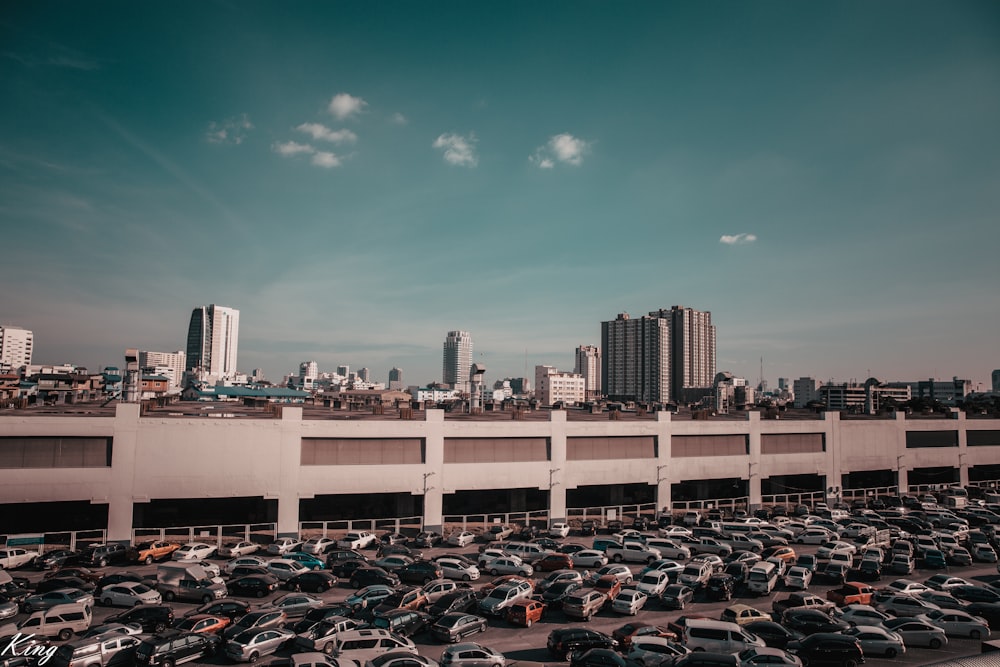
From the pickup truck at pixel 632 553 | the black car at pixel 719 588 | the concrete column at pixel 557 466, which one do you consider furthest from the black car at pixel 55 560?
the black car at pixel 719 588

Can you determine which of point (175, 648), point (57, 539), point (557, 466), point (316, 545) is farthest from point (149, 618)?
point (557, 466)

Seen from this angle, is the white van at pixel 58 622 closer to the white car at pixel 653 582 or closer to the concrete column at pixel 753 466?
the white car at pixel 653 582

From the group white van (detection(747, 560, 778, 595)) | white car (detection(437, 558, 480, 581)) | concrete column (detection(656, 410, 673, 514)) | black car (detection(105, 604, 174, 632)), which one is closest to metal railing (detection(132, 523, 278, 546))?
white car (detection(437, 558, 480, 581))

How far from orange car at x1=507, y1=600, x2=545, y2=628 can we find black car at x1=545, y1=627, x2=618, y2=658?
2876mm

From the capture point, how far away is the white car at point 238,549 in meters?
36.8

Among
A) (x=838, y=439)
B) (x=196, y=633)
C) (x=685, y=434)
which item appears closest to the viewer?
(x=196, y=633)

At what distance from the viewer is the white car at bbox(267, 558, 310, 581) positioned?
1241 inches

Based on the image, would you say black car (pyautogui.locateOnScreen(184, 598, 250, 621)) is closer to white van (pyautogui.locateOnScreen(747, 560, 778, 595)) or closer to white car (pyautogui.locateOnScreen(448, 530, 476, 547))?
white car (pyautogui.locateOnScreen(448, 530, 476, 547))

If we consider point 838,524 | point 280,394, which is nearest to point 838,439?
point 838,524

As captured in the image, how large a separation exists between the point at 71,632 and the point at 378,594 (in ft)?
38.9

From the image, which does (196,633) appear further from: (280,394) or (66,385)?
(66,385)

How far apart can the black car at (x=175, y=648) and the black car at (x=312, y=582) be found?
26.3 feet

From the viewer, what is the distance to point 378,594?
88.8 feet

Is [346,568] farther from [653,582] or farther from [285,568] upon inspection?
[653,582]
